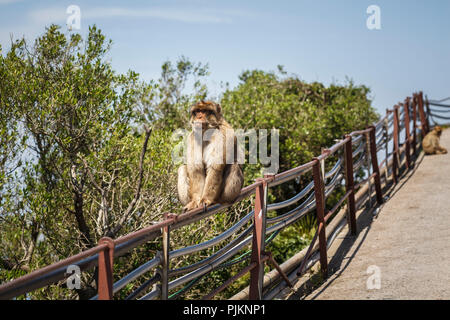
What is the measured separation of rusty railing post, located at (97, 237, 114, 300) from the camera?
97.4 inches

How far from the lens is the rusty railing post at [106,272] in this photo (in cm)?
247

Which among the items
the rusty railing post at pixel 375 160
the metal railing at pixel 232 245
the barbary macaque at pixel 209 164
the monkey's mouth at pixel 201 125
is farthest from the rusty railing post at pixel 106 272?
the rusty railing post at pixel 375 160

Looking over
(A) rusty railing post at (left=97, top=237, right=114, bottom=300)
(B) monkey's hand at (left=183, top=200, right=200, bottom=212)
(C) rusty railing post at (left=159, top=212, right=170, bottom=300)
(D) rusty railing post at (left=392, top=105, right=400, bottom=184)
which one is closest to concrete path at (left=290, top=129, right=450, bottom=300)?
(D) rusty railing post at (left=392, top=105, right=400, bottom=184)

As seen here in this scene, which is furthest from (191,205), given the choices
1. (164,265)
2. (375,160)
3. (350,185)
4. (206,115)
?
(375,160)

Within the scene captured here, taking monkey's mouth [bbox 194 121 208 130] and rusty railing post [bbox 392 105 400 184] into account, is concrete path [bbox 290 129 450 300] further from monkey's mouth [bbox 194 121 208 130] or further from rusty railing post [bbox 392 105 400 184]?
monkey's mouth [bbox 194 121 208 130]

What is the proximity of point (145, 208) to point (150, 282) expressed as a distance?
5.43 m

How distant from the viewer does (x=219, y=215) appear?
8391 mm

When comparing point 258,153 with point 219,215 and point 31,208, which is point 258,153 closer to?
point 219,215

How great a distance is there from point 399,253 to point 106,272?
403 centimetres

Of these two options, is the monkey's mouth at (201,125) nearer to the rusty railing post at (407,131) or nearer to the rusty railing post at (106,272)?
the rusty railing post at (106,272)

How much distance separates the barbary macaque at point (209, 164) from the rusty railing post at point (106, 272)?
5.59ft
